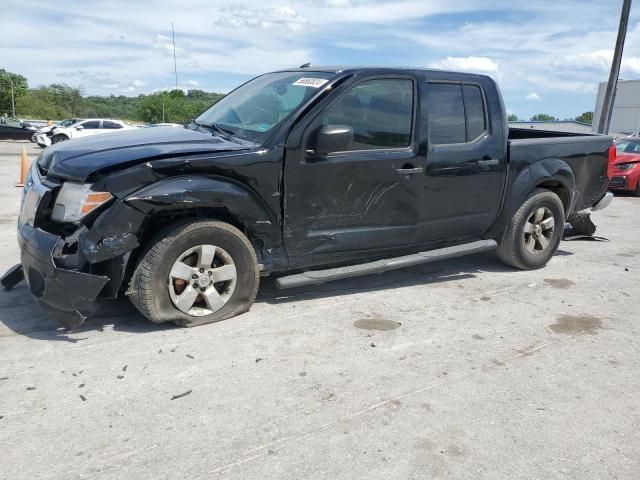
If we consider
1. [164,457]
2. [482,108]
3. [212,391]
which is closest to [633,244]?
[482,108]

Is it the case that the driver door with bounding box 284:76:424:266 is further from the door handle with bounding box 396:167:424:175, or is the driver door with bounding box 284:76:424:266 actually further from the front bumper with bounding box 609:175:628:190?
the front bumper with bounding box 609:175:628:190

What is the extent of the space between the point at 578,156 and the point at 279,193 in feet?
12.0

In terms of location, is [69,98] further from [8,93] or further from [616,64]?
[616,64]

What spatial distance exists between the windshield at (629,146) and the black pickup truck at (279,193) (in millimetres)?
9920

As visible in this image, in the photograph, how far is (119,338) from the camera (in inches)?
148

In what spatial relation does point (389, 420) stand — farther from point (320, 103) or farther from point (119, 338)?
point (320, 103)

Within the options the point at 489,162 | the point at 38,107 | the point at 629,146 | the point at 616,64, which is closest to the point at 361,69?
the point at 489,162

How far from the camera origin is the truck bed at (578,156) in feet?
17.9

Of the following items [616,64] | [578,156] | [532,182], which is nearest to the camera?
[532,182]

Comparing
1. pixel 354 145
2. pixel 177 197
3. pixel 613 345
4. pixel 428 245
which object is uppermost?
pixel 354 145

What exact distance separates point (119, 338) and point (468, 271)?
11.9 feet

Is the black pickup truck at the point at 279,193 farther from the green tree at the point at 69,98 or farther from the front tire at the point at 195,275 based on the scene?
the green tree at the point at 69,98

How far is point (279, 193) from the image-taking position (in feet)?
13.2

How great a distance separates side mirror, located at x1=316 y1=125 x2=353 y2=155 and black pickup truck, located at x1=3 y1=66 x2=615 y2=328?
10 mm
